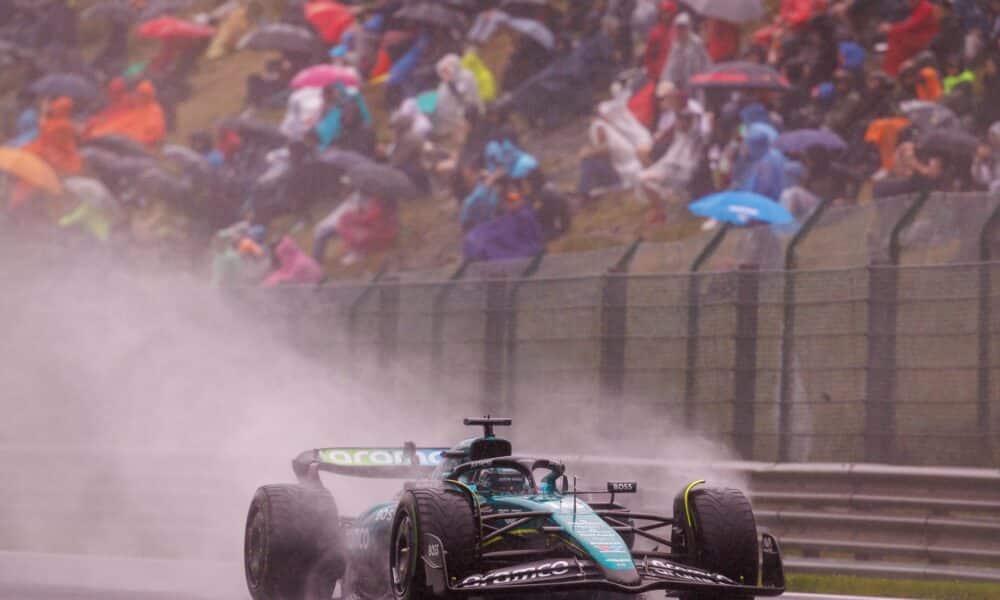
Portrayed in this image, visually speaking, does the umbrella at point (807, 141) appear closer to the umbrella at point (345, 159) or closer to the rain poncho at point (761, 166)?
the rain poncho at point (761, 166)

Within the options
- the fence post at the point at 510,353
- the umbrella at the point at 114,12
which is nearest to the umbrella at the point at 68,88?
the umbrella at the point at 114,12

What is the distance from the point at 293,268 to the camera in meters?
22.6

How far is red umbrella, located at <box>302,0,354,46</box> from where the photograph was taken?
91.4ft

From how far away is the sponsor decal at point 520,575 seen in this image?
804cm

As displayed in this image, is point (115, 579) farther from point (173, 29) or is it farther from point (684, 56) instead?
point (173, 29)

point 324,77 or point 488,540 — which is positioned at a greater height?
point 324,77

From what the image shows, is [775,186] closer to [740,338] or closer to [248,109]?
[740,338]

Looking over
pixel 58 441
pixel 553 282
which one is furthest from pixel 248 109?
pixel 553 282

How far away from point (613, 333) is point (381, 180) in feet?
29.3

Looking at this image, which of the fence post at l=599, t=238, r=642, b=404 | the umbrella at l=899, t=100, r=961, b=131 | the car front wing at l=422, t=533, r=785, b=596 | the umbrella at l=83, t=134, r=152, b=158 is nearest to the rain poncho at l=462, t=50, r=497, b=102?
the umbrella at l=83, t=134, r=152, b=158

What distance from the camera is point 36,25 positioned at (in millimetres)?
36594

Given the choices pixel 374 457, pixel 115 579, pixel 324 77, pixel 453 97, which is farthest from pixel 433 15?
pixel 374 457

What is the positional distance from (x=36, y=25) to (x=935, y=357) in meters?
28.5

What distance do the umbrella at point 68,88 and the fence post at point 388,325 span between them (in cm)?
1698
